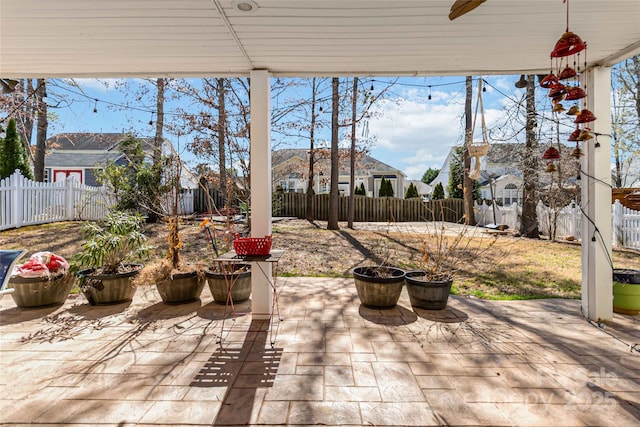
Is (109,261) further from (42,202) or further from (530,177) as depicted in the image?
(530,177)

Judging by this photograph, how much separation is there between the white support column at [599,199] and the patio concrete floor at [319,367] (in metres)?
0.35

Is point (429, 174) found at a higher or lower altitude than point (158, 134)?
higher

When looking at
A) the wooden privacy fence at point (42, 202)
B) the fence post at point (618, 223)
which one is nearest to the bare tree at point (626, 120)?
the fence post at point (618, 223)

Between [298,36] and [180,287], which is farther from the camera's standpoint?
[180,287]

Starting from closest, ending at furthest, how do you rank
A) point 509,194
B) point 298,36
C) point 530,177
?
1. point 298,36
2. point 530,177
3. point 509,194

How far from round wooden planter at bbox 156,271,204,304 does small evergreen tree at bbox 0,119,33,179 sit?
8721mm

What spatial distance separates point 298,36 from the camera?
104 inches

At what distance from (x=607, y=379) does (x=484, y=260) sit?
167 inches

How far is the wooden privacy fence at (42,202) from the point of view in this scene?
691cm

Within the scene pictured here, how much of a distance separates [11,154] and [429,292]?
11.5m

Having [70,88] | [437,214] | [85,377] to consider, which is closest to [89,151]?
[70,88]

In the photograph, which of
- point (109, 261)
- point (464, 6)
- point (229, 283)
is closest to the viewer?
point (464, 6)

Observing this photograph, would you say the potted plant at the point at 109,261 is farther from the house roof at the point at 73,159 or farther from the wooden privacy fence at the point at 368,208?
the house roof at the point at 73,159

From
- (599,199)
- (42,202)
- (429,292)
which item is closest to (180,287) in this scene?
(429,292)
